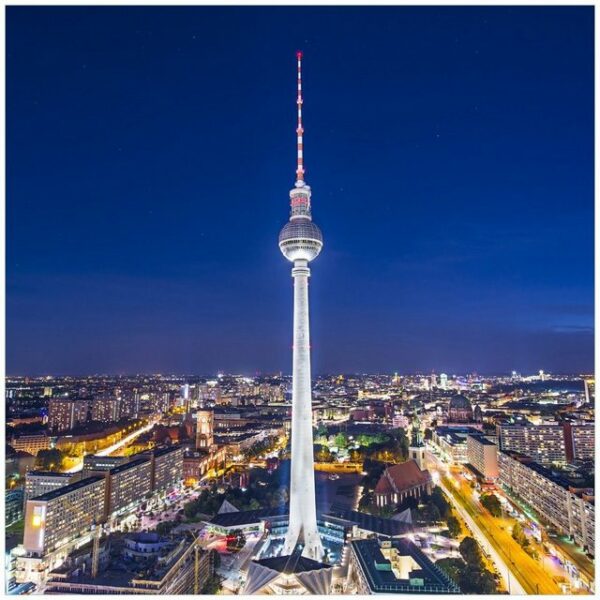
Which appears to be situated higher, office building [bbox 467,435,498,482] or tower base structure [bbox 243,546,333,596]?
tower base structure [bbox 243,546,333,596]

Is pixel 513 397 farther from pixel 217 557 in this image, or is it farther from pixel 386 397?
pixel 217 557

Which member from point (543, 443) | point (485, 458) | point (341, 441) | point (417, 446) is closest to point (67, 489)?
point (485, 458)

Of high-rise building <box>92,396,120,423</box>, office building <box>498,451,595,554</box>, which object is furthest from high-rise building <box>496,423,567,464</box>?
high-rise building <box>92,396,120,423</box>

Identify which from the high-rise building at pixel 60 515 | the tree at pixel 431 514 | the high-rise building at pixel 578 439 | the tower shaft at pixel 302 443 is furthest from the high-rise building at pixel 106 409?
the high-rise building at pixel 578 439

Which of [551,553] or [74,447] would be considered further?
[74,447]

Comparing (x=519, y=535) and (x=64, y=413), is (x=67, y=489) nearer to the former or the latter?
(x=519, y=535)

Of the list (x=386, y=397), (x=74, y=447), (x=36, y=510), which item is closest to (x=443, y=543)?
(x=36, y=510)

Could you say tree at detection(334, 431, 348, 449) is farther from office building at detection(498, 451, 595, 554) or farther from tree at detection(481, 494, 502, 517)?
tree at detection(481, 494, 502, 517)
